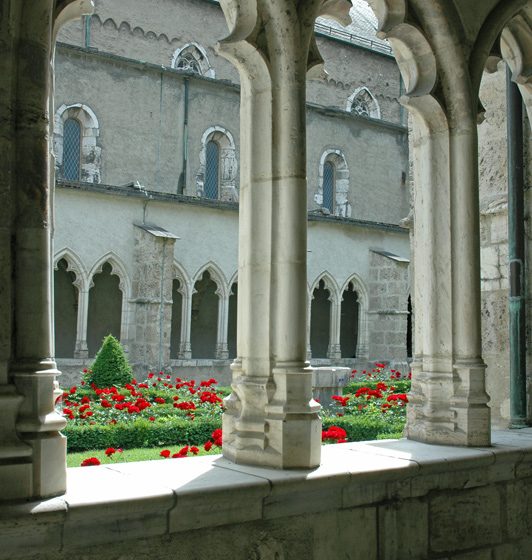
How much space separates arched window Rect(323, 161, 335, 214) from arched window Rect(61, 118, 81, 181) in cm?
703

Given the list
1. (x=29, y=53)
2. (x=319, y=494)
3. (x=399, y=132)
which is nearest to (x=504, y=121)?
(x=319, y=494)

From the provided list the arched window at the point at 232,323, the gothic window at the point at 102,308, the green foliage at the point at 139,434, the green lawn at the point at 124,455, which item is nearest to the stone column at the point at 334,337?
the arched window at the point at 232,323

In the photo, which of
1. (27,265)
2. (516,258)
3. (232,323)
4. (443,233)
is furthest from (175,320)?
(27,265)

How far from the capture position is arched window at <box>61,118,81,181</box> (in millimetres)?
17609

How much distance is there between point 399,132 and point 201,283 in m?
8.43

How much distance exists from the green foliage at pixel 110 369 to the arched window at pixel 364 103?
14.8 meters

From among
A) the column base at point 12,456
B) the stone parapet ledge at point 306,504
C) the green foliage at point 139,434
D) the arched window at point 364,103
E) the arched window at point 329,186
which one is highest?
the arched window at point 364,103

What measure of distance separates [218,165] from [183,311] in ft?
18.7

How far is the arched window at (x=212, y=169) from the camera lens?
1923 centimetres

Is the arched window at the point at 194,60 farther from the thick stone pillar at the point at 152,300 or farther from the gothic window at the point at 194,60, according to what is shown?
the thick stone pillar at the point at 152,300

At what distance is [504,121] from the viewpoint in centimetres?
482

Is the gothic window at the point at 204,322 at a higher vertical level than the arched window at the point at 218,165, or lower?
lower

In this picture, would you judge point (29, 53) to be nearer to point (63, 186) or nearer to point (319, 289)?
point (63, 186)

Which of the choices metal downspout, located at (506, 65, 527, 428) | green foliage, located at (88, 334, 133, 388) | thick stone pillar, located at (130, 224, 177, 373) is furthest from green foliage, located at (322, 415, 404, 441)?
thick stone pillar, located at (130, 224, 177, 373)
